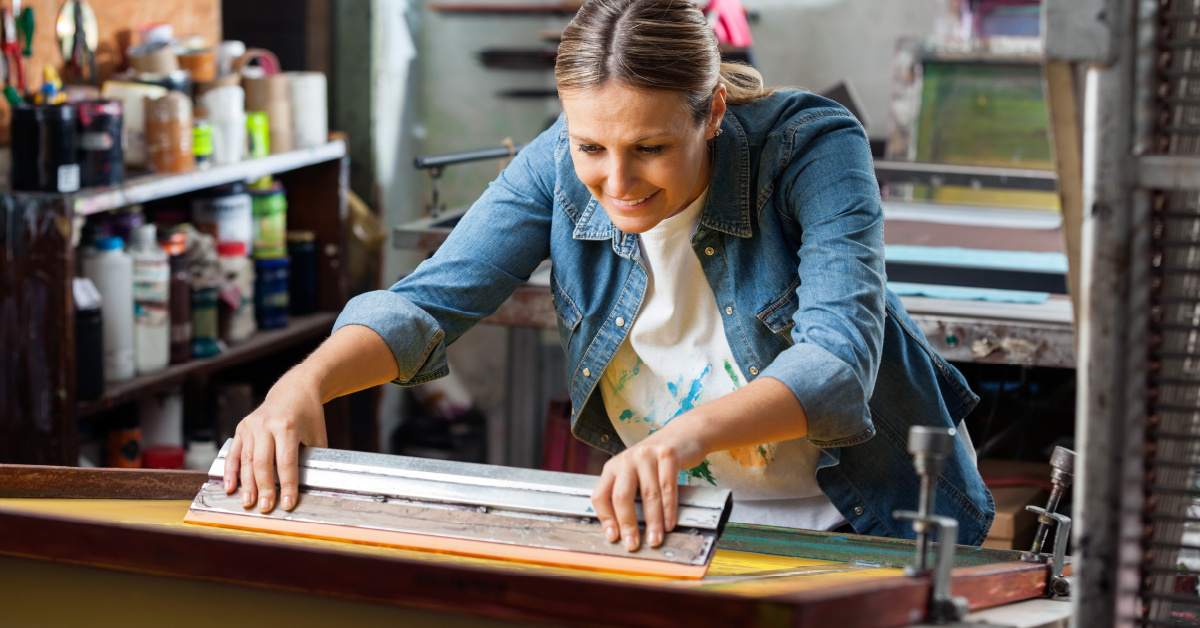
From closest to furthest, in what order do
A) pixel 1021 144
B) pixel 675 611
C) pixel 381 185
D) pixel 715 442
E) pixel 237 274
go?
pixel 675 611
pixel 715 442
pixel 237 274
pixel 1021 144
pixel 381 185

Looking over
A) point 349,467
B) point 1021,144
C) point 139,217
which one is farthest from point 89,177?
point 1021,144

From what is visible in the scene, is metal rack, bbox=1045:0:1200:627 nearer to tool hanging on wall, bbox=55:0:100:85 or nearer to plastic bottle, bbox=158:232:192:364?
plastic bottle, bbox=158:232:192:364

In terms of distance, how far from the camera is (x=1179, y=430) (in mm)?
750

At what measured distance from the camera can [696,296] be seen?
4.49 ft

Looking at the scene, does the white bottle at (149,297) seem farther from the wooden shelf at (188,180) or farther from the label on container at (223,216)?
the label on container at (223,216)

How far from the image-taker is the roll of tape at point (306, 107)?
9.68 ft

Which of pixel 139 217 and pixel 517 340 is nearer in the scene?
pixel 139 217

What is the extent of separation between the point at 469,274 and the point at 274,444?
0.35 meters

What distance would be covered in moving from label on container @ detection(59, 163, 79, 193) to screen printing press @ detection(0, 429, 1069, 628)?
1199mm

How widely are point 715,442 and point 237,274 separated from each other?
6.58 feet

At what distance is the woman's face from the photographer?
116cm

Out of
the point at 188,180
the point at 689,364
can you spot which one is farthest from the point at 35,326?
the point at 689,364

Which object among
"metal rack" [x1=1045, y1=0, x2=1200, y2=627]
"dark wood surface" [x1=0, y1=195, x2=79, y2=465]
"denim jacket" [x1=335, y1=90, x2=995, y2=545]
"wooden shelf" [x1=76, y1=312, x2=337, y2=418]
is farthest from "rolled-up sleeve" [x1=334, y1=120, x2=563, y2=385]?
"wooden shelf" [x1=76, y1=312, x2=337, y2=418]

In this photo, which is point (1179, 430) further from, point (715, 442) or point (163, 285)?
point (163, 285)
